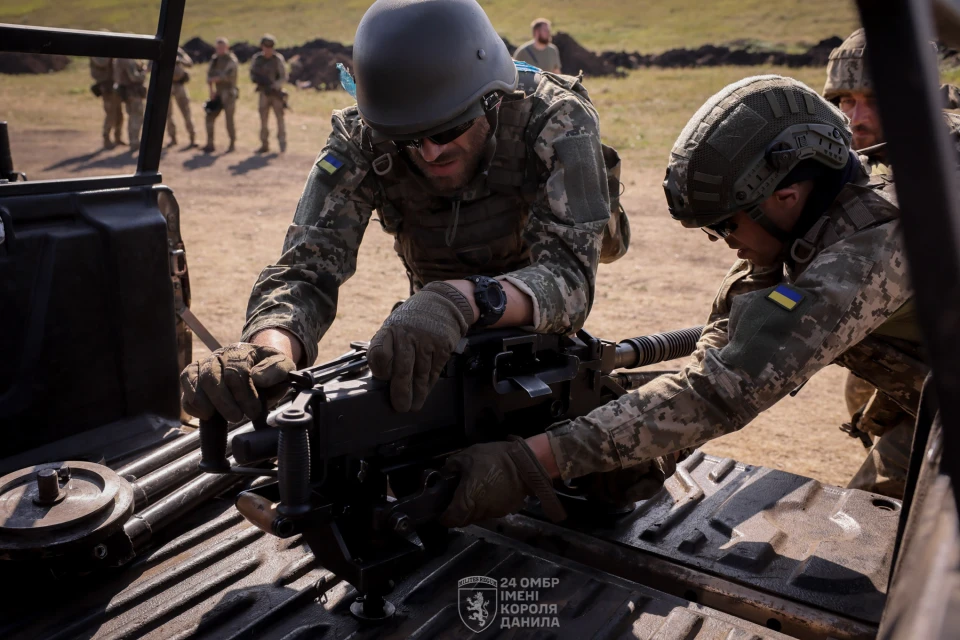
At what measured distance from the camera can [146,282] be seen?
10.7 ft

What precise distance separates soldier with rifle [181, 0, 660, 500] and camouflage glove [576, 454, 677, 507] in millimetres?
492

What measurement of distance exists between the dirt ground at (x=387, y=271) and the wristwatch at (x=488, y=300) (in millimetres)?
2990

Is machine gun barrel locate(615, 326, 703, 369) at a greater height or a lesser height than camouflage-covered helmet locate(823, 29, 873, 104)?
lesser

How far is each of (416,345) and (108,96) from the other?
59.4ft

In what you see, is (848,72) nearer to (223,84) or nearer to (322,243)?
(322,243)

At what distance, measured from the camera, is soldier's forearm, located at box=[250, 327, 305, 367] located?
112 inches

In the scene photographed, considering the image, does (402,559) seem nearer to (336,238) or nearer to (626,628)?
(626,628)

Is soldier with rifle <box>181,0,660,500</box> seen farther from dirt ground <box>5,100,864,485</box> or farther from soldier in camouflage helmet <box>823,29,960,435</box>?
dirt ground <box>5,100,864,485</box>

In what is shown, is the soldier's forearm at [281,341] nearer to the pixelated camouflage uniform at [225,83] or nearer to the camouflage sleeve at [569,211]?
the camouflage sleeve at [569,211]

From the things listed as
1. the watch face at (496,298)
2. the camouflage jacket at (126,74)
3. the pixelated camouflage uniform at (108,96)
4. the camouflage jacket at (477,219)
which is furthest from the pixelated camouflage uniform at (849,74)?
the pixelated camouflage uniform at (108,96)

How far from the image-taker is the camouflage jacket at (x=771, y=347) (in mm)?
2482

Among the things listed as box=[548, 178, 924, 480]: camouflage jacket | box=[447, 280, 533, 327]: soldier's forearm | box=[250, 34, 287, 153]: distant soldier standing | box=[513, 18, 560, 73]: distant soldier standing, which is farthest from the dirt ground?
box=[447, 280, 533, 327]: soldier's forearm

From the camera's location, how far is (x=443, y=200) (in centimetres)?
338

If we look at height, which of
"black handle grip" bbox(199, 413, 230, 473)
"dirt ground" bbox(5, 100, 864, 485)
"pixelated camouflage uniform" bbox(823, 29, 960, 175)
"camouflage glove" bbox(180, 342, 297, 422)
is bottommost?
"dirt ground" bbox(5, 100, 864, 485)
